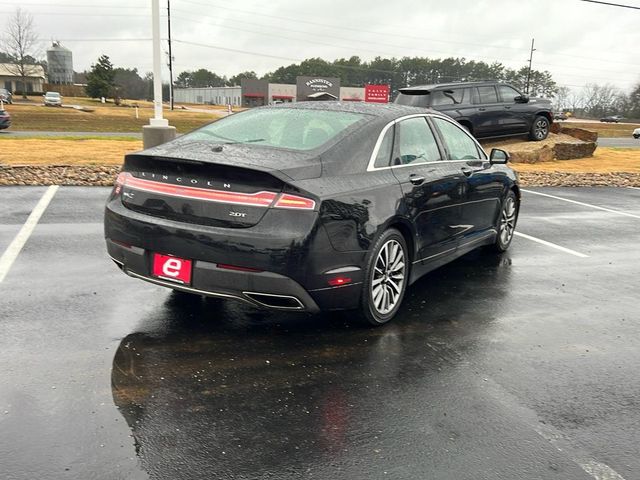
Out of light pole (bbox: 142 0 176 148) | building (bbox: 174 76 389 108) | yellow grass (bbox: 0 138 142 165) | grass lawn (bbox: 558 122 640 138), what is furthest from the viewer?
building (bbox: 174 76 389 108)

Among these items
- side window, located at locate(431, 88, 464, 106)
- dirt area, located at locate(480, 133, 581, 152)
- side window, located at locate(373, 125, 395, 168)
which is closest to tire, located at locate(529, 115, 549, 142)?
dirt area, located at locate(480, 133, 581, 152)

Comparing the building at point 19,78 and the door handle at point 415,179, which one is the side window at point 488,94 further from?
the building at point 19,78

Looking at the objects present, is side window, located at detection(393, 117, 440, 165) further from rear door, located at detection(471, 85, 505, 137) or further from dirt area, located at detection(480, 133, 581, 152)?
dirt area, located at detection(480, 133, 581, 152)

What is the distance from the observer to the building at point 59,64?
109500 mm

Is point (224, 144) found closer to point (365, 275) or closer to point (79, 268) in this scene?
point (365, 275)

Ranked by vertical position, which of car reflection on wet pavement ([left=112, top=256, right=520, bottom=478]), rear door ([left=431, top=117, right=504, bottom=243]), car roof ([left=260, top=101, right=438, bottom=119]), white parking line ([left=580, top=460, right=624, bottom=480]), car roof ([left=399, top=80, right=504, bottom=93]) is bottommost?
white parking line ([left=580, top=460, right=624, bottom=480])

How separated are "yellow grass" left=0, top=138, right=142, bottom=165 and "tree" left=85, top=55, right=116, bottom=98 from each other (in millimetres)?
67966

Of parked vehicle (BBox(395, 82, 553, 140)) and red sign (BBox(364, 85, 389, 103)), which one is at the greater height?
red sign (BBox(364, 85, 389, 103))

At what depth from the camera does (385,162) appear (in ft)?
14.3

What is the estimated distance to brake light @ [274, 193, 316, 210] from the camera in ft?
11.6

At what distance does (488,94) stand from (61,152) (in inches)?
450

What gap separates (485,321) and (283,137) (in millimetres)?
2156

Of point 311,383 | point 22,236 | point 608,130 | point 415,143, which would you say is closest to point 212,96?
point 608,130

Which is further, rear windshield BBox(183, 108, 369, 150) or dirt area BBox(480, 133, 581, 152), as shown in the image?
dirt area BBox(480, 133, 581, 152)
